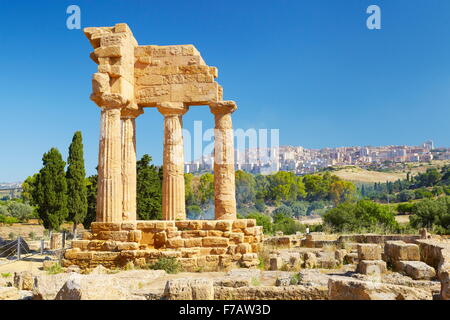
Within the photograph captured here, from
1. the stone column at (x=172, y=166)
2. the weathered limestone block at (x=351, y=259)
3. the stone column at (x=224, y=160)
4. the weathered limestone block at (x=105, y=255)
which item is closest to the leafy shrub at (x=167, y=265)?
the weathered limestone block at (x=105, y=255)

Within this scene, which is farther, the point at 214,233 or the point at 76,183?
the point at 76,183

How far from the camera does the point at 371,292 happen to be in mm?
5254

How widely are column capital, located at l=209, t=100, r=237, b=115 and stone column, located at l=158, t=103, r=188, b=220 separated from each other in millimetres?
1079

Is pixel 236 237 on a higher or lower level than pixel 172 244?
higher

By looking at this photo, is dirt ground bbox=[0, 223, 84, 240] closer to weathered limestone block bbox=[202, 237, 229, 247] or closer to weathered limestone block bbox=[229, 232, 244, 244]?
weathered limestone block bbox=[202, 237, 229, 247]

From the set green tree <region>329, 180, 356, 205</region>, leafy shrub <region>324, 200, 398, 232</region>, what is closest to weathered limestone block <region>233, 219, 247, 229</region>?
leafy shrub <region>324, 200, 398, 232</region>

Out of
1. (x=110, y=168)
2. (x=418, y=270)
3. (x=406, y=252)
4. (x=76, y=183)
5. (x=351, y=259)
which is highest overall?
(x=110, y=168)

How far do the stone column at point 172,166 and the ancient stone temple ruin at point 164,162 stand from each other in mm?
37

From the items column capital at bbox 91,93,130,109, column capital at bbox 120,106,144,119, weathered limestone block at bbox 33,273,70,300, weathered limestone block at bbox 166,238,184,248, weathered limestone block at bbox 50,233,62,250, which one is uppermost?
column capital at bbox 91,93,130,109

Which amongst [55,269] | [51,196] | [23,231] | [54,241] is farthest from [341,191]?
[55,269]

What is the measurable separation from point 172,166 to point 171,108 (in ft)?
6.99

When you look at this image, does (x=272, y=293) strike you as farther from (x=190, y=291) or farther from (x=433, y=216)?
(x=433, y=216)

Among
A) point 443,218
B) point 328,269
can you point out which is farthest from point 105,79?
point 443,218

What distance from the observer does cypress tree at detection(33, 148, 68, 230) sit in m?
28.0
